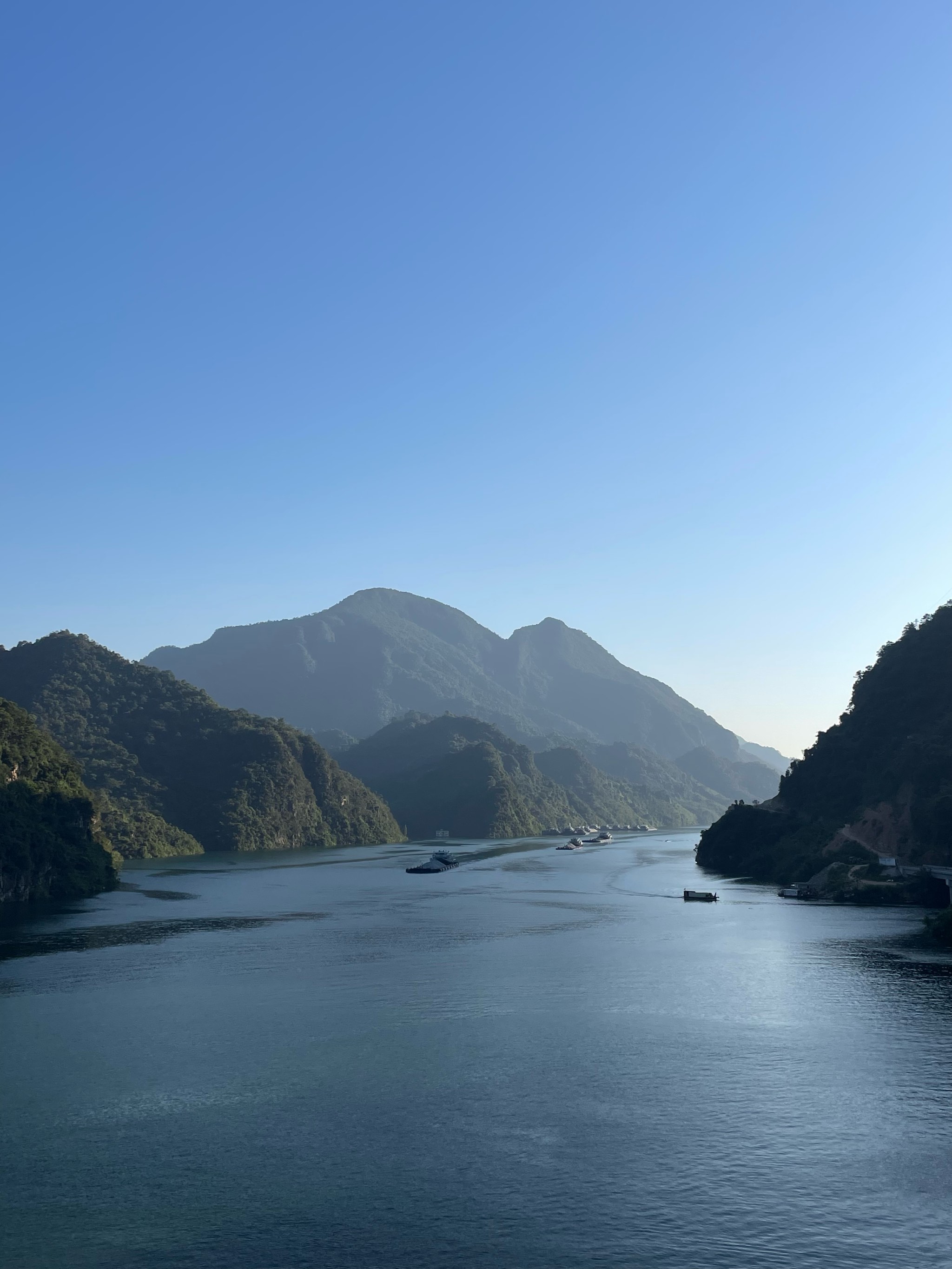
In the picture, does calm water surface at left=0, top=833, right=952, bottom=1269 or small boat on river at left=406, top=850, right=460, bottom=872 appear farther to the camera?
small boat on river at left=406, top=850, right=460, bottom=872

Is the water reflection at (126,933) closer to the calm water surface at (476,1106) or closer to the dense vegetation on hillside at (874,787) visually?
the calm water surface at (476,1106)

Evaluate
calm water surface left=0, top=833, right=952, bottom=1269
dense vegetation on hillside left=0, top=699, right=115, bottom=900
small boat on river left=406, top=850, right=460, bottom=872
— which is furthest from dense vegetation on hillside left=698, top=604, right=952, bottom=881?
dense vegetation on hillside left=0, top=699, right=115, bottom=900

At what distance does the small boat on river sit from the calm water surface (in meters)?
97.7

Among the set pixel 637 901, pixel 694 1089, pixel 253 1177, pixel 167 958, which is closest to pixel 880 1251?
pixel 694 1089

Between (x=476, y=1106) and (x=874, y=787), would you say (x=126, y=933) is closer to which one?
(x=476, y=1106)

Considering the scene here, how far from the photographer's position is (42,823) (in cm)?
13262

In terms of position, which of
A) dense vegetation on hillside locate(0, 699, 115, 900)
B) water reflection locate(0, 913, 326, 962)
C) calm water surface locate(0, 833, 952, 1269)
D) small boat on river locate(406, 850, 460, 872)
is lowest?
small boat on river locate(406, 850, 460, 872)

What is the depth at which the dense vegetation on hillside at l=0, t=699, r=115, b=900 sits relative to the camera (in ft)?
408

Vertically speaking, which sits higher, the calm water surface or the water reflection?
the calm water surface

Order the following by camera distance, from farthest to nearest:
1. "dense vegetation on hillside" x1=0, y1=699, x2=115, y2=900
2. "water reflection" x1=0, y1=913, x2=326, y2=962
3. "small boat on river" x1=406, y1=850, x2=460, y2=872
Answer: "small boat on river" x1=406, y1=850, x2=460, y2=872, "dense vegetation on hillside" x1=0, y1=699, x2=115, y2=900, "water reflection" x1=0, y1=913, x2=326, y2=962

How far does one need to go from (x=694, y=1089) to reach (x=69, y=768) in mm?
124386

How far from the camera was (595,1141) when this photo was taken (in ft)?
128

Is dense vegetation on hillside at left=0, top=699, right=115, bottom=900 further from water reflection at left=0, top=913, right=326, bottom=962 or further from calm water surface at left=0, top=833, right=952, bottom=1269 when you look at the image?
calm water surface at left=0, top=833, right=952, bottom=1269

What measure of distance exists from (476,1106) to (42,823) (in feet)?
349
